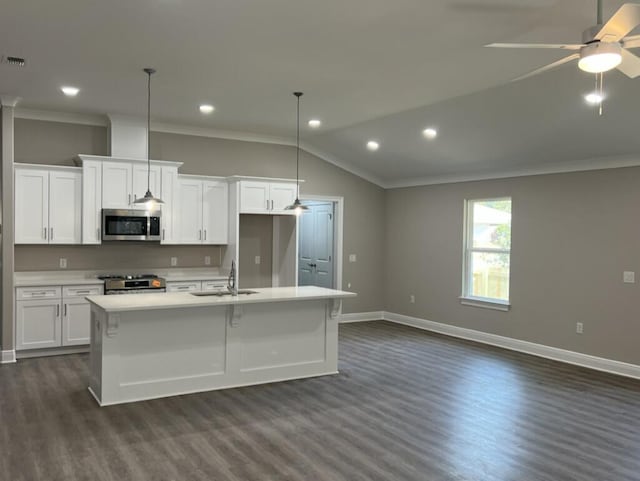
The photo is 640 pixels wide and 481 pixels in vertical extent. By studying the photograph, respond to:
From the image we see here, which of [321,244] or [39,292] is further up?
[321,244]

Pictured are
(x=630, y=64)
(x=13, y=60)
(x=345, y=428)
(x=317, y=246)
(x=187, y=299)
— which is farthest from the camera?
(x=317, y=246)

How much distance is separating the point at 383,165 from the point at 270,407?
4.90 m

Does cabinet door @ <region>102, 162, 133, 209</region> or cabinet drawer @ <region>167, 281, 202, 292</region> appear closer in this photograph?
cabinet door @ <region>102, 162, 133, 209</region>

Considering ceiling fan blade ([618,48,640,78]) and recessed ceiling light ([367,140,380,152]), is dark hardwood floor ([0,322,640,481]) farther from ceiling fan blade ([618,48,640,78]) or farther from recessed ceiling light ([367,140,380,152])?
recessed ceiling light ([367,140,380,152])

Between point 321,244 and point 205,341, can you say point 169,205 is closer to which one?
point 205,341

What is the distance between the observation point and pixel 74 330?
21.0ft

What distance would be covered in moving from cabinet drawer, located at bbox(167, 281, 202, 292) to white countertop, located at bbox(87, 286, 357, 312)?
5.64 ft

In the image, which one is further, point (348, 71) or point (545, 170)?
point (545, 170)

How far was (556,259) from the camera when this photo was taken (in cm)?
657

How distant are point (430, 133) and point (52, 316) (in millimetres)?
5057

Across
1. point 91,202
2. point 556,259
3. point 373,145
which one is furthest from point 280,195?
point 556,259

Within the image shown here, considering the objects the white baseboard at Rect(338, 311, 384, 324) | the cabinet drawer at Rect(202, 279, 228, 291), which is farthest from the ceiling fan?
the white baseboard at Rect(338, 311, 384, 324)

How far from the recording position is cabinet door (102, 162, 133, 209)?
6.56m

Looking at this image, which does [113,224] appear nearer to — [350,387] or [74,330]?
[74,330]
